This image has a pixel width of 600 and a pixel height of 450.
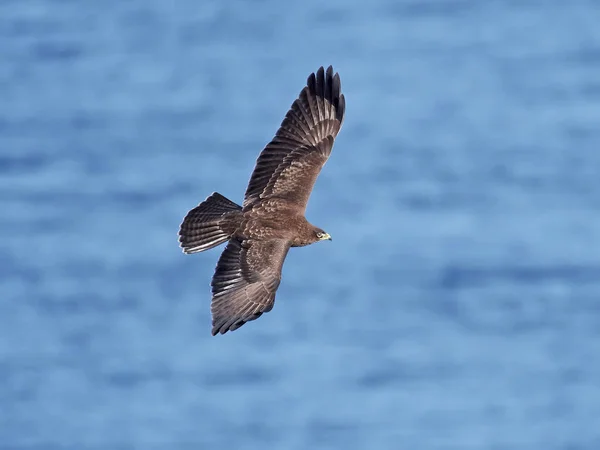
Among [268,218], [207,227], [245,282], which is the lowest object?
[245,282]

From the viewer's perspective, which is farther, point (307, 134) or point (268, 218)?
point (307, 134)

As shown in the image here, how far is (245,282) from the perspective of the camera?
16000mm

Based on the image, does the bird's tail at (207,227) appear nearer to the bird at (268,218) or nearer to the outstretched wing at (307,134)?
the bird at (268,218)

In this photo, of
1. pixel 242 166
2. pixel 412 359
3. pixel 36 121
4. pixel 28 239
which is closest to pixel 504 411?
pixel 412 359

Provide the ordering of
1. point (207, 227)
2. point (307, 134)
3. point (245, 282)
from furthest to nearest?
point (307, 134) → point (207, 227) → point (245, 282)

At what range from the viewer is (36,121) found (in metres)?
41.8

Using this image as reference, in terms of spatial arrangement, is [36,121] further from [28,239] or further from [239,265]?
[239,265]

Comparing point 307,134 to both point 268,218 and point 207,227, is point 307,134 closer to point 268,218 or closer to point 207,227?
point 268,218

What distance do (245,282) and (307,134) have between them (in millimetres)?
1964

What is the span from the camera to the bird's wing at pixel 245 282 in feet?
52.0

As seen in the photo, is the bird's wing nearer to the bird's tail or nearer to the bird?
the bird

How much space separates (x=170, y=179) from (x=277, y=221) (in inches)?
815

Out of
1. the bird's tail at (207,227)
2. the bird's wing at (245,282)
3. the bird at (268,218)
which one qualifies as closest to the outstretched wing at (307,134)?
the bird at (268,218)

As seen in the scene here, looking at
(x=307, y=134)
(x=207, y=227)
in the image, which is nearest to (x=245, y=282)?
(x=207, y=227)
